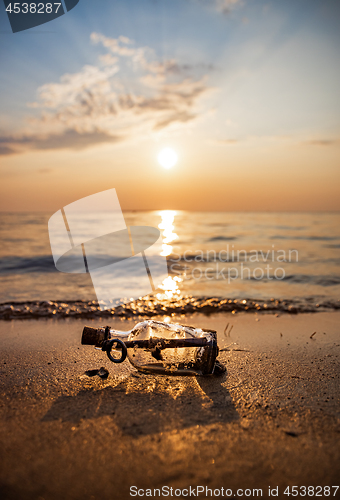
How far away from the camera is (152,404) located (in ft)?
5.49

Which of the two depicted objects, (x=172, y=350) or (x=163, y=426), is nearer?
(x=163, y=426)

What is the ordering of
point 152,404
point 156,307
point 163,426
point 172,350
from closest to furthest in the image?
point 163,426
point 152,404
point 172,350
point 156,307

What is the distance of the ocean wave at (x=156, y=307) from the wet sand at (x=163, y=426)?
166cm

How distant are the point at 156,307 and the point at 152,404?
2.89m

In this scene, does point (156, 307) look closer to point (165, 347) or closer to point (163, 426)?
point (165, 347)

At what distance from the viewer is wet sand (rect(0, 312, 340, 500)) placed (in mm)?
1178

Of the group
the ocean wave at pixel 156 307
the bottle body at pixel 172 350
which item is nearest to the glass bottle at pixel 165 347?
the bottle body at pixel 172 350

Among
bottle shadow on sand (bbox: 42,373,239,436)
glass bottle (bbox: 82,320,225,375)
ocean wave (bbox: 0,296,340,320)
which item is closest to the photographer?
bottle shadow on sand (bbox: 42,373,239,436)

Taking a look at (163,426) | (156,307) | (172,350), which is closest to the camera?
(163,426)

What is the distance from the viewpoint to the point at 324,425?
150cm

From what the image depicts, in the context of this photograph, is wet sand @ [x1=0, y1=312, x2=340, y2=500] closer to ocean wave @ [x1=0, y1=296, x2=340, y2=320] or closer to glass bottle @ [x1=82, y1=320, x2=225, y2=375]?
glass bottle @ [x1=82, y1=320, x2=225, y2=375]

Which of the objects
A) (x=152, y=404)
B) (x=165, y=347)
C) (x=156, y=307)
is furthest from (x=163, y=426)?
(x=156, y=307)

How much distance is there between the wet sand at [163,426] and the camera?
1.18 metres

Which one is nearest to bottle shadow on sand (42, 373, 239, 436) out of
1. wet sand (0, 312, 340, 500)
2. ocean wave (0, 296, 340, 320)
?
wet sand (0, 312, 340, 500)
